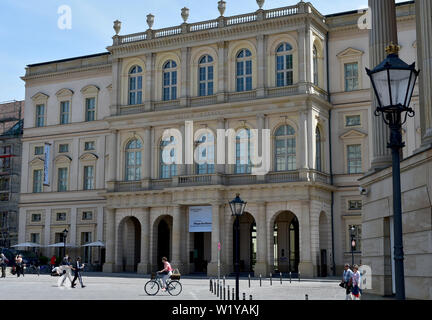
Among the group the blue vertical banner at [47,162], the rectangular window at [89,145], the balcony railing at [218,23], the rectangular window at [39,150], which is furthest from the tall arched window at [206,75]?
the rectangular window at [39,150]

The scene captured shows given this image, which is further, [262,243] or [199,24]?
[199,24]

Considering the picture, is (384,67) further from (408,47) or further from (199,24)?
(199,24)

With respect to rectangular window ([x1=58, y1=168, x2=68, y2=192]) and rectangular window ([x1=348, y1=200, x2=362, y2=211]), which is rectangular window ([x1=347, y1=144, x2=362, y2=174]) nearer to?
rectangular window ([x1=348, y1=200, x2=362, y2=211])

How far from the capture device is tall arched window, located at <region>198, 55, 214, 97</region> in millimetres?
53875

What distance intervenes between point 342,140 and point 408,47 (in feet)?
28.8

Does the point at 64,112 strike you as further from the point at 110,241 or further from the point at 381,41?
the point at 381,41

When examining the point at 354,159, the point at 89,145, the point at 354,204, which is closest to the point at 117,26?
the point at 89,145

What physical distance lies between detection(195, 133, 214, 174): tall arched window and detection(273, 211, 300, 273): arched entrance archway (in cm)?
719

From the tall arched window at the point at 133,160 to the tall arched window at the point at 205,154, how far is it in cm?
601

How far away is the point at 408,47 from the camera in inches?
1941

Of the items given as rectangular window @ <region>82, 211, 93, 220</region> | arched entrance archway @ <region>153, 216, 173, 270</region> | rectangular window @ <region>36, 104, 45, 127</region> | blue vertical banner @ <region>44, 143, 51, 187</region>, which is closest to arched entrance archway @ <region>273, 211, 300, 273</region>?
arched entrance archway @ <region>153, 216, 173, 270</region>

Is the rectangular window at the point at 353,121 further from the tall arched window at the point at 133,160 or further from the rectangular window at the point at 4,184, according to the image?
the rectangular window at the point at 4,184

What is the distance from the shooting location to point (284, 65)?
5116cm

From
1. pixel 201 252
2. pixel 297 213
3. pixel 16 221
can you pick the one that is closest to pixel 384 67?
pixel 297 213
